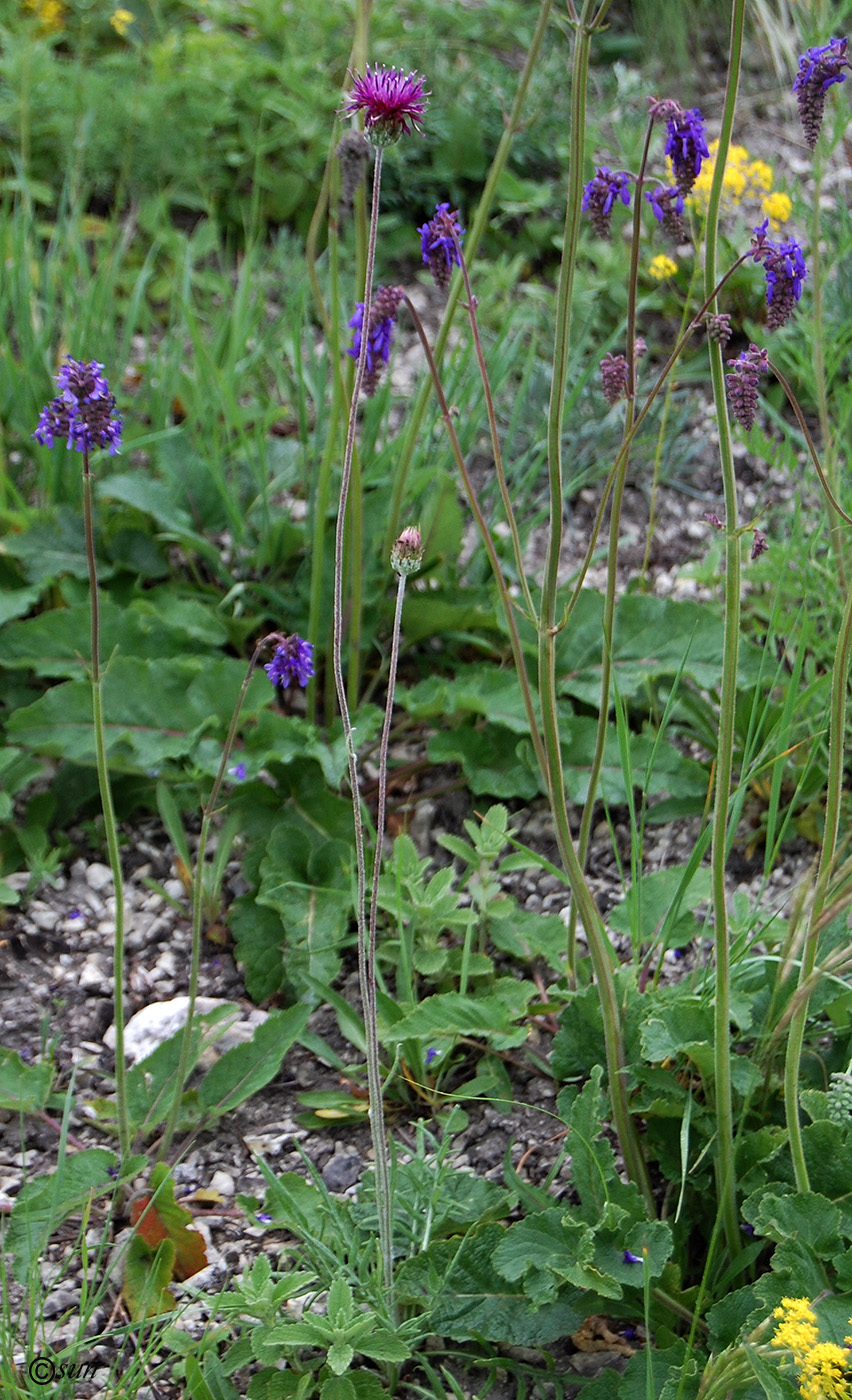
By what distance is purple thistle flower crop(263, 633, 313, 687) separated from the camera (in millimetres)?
1557

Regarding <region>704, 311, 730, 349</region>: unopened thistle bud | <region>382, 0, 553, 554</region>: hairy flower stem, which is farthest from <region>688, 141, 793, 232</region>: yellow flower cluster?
<region>704, 311, 730, 349</region>: unopened thistle bud

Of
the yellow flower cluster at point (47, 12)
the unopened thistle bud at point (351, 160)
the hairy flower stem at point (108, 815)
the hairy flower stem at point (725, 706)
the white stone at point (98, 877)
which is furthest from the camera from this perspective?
the yellow flower cluster at point (47, 12)

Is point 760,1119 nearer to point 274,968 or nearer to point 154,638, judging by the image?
point 274,968

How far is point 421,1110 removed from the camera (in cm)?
184

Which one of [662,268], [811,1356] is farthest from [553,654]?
[662,268]

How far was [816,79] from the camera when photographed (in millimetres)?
1256

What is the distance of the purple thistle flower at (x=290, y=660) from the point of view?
1557 mm

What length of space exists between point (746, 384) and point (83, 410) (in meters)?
0.73

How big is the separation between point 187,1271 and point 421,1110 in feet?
1.34

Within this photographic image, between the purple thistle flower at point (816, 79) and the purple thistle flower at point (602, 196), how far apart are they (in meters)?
0.23

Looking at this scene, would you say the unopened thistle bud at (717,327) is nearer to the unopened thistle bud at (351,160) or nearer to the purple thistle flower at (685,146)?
the purple thistle flower at (685,146)

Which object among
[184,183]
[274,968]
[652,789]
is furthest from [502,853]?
[184,183]

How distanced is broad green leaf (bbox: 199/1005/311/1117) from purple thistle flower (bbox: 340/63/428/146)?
3.91 feet

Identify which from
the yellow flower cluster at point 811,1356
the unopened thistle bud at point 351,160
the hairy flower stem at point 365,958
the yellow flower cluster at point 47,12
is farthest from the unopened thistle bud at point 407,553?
the yellow flower cluster at point 47,12
